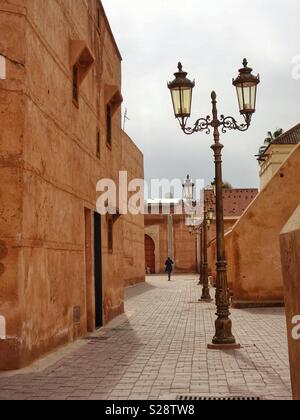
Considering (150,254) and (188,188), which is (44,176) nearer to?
(188,188)

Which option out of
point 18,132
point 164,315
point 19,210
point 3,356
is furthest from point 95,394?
point 164,315

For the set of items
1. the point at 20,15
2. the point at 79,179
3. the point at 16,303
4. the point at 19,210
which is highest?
the point at 20,15

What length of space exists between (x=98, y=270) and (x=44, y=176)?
198 inches

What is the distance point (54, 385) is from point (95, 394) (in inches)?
29.1

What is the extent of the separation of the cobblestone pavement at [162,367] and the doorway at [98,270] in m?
0.47

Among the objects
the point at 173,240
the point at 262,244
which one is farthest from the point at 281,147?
the point at 262,244

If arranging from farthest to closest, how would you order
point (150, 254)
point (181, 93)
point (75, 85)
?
1. point (150, 254)
2. point (75, 85)
3. point (181, 93)

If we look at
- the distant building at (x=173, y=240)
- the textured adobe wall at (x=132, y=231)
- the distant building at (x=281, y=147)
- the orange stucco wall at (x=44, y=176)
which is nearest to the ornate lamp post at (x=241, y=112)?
the orange stucco wall at (x=44, y=176)

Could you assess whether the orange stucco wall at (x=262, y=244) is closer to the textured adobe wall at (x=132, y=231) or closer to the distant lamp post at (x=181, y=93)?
the distant lamp post at (x=181, y=93)

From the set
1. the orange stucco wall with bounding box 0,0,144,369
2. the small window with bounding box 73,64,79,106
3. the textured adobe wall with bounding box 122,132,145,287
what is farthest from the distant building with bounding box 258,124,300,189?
the small window with bounding box 73,64,79,106

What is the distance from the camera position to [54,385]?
6918 millimetres

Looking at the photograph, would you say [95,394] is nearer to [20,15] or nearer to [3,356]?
[3,356]

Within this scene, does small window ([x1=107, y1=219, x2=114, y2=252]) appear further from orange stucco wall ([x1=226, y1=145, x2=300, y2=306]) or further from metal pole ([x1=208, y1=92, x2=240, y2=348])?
metal pole ([x1=208, y1=92, x2=240, y2=348])

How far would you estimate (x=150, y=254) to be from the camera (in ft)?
166
